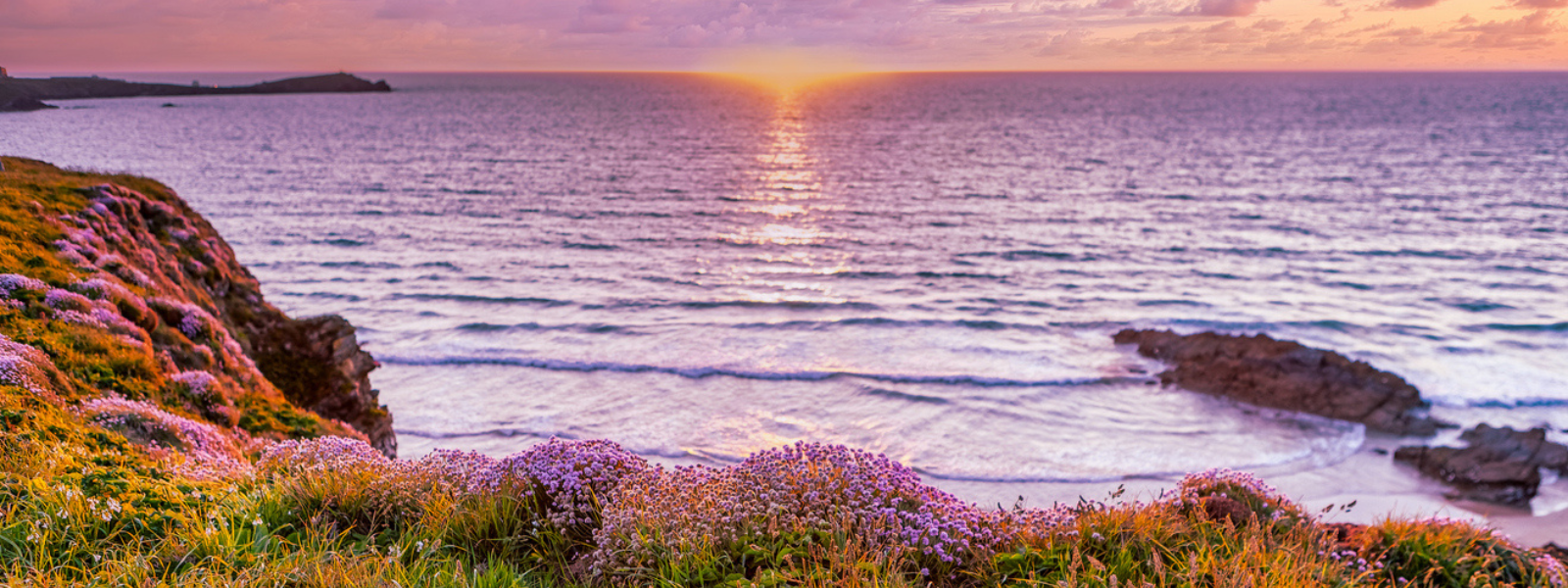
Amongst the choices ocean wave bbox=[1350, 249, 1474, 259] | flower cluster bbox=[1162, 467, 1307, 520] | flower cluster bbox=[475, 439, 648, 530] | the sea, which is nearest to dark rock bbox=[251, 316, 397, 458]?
the sea

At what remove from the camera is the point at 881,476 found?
196 inches

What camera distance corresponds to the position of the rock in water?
13.8 metres

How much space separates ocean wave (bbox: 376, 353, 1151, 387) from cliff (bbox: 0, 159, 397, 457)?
18.6 feet

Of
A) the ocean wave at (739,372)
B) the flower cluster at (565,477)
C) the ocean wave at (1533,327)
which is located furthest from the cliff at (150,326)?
the ocean wave at (1533,327)

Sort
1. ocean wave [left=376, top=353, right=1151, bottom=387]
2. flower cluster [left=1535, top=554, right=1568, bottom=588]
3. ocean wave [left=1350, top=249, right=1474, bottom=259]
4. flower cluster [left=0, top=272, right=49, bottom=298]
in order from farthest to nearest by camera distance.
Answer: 1. ocean wave [left=1350, top=249, right=1474, bottom=259]
2. ocean wave [left=376, top=353, right=1151, bottom=387]
3. flower cluster [left=0, top=272, right=49, bottom=298]
4. flower cluster [left=1535, top=554, right=1568, bottom=588]

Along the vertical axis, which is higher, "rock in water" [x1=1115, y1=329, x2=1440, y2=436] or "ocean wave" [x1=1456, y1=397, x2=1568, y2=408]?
"rock in water" [x1=1115, y1=329, x2=1440, y2=436]

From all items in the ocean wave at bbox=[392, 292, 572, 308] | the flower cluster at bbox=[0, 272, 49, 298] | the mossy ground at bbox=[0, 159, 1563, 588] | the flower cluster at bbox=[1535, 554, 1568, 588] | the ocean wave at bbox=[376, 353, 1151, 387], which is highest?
the flower cluster at bbox=[0, 272, 49, 298]

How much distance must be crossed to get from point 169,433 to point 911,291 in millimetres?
18814

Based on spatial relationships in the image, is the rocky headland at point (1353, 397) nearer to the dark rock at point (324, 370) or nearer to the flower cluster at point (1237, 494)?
the flower cluster at point (1237, 494)

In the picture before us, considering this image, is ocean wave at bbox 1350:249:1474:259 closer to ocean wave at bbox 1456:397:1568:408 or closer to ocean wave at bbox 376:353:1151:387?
ocean wave at bbox 1456:397:1568:408

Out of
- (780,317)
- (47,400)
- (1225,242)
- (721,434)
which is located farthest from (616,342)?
(1225,242)

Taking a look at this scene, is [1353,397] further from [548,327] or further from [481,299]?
[481,299]

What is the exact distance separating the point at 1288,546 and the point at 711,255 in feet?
76.9

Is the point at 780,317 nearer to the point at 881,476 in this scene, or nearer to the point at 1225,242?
the point at 881,476
